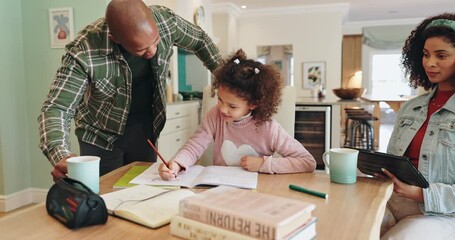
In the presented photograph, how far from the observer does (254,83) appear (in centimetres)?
140

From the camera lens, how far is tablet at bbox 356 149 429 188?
1039 mm

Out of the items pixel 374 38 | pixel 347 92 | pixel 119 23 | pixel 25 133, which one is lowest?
pixel 25 133

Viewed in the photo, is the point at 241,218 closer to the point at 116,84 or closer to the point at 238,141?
the point at 238,141

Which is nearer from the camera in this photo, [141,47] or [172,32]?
[141,47]

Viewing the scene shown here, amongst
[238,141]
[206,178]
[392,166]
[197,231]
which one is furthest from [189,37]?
A: [197,231]

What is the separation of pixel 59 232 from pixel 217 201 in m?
0.35

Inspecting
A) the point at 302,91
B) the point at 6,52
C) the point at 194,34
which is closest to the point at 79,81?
the point at 194,34

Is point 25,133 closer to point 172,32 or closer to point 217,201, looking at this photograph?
point 172,32

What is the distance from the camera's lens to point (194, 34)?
5.54 ft

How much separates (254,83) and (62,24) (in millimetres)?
2110

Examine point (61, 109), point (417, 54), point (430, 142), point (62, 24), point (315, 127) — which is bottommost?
point (315, 127)

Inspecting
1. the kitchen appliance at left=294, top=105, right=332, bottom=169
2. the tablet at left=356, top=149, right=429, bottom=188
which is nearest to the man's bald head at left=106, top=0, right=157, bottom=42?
the tablet at left=356, top=149, right=429, bottom=188

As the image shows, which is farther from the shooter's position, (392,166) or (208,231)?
(392,166)

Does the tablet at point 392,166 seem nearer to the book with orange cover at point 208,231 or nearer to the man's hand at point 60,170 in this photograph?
the book with orange cover at point 208,231
